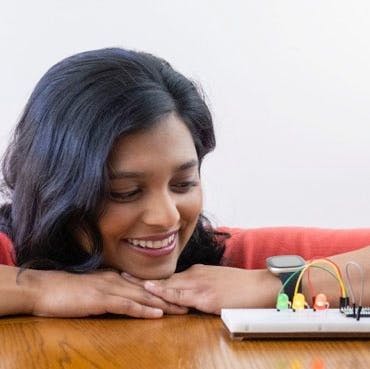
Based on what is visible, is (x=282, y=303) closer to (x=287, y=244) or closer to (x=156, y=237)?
(x=156, y=237)

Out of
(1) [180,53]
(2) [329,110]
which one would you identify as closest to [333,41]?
(2) [329,110]

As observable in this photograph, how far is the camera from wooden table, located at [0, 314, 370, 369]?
0.88 m

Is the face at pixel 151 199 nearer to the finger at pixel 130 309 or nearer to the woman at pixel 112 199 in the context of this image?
the woman at pixel 112 199

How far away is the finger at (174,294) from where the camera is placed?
1.24m

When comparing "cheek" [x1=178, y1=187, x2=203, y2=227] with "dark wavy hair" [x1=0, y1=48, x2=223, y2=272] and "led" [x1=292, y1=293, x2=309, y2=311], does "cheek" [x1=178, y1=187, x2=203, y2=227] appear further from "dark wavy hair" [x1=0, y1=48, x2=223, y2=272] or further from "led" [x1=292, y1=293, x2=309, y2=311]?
"led" [x1=292, y1=293, x2=309, y2=311]

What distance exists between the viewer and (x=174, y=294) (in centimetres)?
125

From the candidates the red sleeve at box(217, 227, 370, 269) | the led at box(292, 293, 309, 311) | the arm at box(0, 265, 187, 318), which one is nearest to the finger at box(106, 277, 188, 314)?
the arm at box(0, 265, 187, 318)

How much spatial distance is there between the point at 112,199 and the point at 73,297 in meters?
0.16

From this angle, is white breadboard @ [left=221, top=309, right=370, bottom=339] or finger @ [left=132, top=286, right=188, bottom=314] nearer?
white breadboard @ [left=221, top=309, right=370, bottom=339]

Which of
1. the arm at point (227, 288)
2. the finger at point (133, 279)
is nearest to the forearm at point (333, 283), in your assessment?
the arm at point (227, 288)

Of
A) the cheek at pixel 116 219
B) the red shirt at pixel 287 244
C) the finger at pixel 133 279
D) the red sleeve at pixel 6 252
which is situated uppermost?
the cheek at pixel 116 219

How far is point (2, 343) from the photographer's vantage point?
1001 mm

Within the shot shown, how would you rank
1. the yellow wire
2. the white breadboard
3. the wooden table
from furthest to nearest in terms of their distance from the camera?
1. the yellow wire
2. the white breadboard
3. the wooden table

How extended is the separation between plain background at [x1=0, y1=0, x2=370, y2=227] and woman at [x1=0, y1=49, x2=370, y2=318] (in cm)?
86
